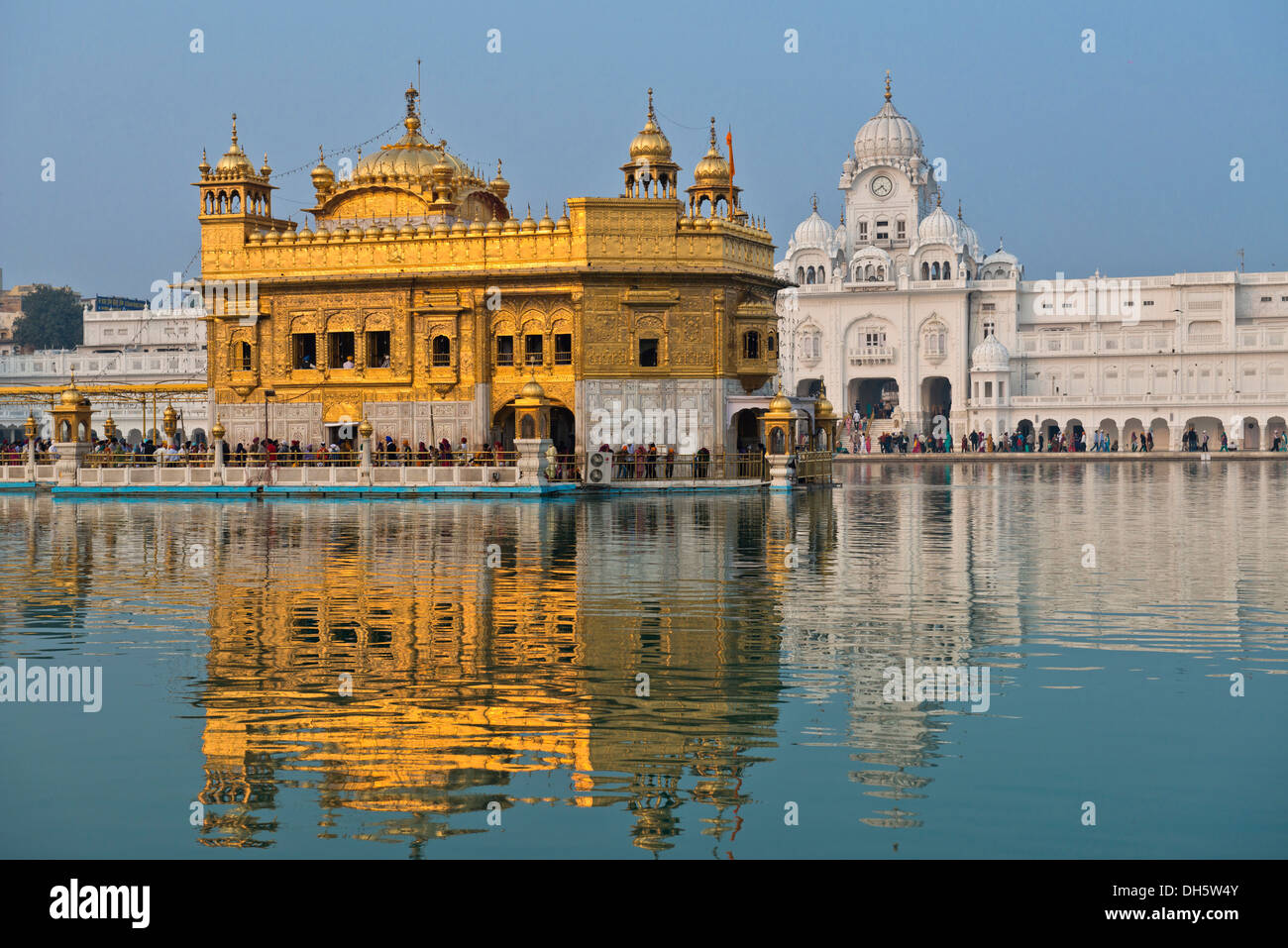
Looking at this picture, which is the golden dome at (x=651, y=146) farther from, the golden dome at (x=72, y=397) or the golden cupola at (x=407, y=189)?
the golden dome at (x=72, y=397)

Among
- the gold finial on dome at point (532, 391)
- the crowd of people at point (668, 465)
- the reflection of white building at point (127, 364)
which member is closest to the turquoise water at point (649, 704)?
the gold finial on dome at point (532, 391)

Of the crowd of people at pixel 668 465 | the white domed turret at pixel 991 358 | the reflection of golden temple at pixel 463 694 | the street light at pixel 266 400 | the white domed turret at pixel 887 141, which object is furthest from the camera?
the white domed turret at pixel 887 141

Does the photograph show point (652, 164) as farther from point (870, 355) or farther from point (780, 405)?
point (870, 355)

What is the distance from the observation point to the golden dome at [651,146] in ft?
124

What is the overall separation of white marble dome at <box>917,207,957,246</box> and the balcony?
20.9 feet

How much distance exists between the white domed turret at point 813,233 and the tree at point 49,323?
51735mm

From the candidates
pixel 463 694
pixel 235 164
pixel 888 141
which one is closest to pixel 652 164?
pixel 235 164

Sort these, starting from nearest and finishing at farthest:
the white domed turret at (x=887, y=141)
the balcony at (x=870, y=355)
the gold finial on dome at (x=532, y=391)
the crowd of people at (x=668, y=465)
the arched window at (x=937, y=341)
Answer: the gold finial on dome at (x=532, y=391), the crowd of people at (x=668, y=465), the arched window at (x=937, y=341), the balcony at (x=870, y=355), the white domed turret at (x=887, y=141)

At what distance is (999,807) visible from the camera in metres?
6.73

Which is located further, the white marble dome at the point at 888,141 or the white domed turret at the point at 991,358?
the white marble dome at the point at 888,141
